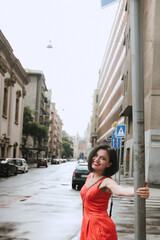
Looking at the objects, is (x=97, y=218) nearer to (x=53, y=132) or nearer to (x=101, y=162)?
(x=101, y=162)

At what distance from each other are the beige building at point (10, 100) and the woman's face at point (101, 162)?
3517 cm

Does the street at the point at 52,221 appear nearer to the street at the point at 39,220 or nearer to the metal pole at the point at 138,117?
the street at the point at 39,220

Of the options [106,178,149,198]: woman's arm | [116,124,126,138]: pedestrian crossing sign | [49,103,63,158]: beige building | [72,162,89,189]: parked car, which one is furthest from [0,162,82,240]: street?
[49,103,63,158]: beige building

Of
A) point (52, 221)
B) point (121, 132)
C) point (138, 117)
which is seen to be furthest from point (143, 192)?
point (121, 132)

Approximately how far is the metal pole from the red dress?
0.31m

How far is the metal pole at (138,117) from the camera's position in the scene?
10.8ft

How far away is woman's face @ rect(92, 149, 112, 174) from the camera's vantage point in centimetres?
338

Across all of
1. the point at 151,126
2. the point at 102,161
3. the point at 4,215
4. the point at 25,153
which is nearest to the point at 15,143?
the point at 25,153

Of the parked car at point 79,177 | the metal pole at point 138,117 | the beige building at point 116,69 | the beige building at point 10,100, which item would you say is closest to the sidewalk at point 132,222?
the metal pole at point 138,117

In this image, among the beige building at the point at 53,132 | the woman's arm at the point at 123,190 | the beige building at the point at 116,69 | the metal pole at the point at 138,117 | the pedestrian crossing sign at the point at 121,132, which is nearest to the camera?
the woman's arm at the point at 123,190

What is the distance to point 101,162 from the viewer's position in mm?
3387

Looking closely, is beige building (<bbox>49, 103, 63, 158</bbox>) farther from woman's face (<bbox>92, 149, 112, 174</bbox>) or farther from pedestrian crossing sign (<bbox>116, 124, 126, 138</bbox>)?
woman's face (<bbox>92, 149, 112, 174</bbox>)

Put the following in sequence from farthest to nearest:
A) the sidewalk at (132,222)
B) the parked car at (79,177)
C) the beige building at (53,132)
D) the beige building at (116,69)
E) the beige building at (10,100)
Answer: the beige building at (53,132), the beige building at (10,100), the beige building at (116,69), the parked car at (79,177), the sidewalk at (132,222)

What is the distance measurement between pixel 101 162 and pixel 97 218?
56 cm
